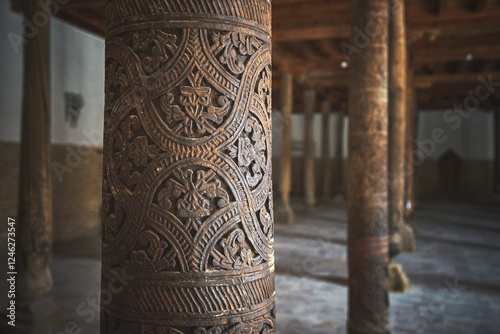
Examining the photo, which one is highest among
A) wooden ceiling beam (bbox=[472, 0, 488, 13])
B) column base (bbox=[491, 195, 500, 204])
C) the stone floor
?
wooden ceiling beam (bbox=[472, 0, 488, 13])

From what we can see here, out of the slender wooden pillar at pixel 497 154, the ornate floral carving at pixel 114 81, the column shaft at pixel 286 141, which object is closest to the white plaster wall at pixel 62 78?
the column shaft at pixel 286 141

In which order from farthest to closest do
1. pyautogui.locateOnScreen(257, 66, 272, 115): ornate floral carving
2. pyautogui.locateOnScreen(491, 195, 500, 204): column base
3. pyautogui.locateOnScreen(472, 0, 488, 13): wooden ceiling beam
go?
pyautogui.locateOnScreen(491, 195, 500, 204): column base, pyautogui.locateOnScreen(472, 0, 488, 13): wooden ceiling beam, pyautogui.locateOnScreen(257, 66, 272, 115): ornate floral carving

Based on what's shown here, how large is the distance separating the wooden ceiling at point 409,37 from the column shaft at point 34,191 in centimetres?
365

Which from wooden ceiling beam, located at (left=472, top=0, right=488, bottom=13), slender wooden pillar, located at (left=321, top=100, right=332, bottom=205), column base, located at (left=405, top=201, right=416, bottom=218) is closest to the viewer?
wooden ceiling beam, located at (left=472, top=0, right=488, bottom=13)

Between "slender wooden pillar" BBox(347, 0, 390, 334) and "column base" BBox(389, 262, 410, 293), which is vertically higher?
"slender wooden pillar" BBox(347, 0, 390, 334)

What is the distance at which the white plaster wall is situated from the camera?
7.88 meters

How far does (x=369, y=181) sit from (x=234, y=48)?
352 cm

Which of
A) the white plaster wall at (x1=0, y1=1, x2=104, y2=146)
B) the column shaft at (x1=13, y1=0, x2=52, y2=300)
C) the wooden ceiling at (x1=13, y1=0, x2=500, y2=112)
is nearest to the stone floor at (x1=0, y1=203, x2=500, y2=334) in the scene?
the column shaft at (x1=13, y1=0, x2=52, y2=300)

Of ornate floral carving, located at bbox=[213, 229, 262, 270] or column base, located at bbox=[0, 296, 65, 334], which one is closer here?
ornate floral carving, located at bbox=[213, 229, 262, 270]

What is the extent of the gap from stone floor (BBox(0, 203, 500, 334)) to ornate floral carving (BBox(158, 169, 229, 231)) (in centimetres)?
385

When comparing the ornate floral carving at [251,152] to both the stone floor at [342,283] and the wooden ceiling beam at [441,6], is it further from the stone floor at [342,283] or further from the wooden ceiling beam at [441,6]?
the wooden ceiling beam at [441,6]

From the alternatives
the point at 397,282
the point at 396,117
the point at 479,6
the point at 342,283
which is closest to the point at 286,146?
the point at 396,117

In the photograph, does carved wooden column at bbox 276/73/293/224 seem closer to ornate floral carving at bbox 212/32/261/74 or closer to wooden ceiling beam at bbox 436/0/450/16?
wooden ceiling beam at bbox 436/0/450/16

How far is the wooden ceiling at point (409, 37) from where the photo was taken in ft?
29.1
